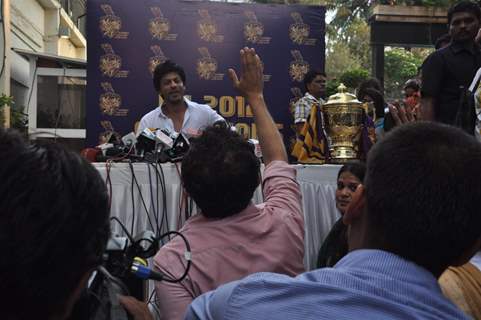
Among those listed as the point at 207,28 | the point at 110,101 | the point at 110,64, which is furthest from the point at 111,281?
the point at 207,28

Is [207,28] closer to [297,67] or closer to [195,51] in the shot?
[195,51]

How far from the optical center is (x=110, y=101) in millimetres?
7512

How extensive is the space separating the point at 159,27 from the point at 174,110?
2.91 metres

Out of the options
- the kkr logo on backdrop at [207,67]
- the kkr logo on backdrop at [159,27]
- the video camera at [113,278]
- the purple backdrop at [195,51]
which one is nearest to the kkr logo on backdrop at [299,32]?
the purple backdrop at [195,51]

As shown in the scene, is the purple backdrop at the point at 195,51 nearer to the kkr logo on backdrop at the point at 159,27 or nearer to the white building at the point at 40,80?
the kkr logo on backdrop at the point at 159,27

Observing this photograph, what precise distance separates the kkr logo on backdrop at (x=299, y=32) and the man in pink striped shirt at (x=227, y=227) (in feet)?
20.6

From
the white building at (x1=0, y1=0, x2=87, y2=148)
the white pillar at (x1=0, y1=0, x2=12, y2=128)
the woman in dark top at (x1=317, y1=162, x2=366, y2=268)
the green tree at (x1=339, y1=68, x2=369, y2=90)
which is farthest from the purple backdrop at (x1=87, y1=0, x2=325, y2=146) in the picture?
the woman in dark top at (x1=317, y1=162, x2=366, y2=268)

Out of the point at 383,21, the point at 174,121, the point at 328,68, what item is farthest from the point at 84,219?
the point at 328,68

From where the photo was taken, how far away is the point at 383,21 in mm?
8359

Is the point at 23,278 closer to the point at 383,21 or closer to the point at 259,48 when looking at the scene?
the point at 259,48

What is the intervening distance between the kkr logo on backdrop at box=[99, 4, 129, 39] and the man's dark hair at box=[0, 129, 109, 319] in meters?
6.98

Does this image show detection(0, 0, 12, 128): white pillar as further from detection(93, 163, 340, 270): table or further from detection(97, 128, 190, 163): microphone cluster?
detection(93, 163, 340, 270): table

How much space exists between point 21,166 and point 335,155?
136 inches

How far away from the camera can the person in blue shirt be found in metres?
0.98
